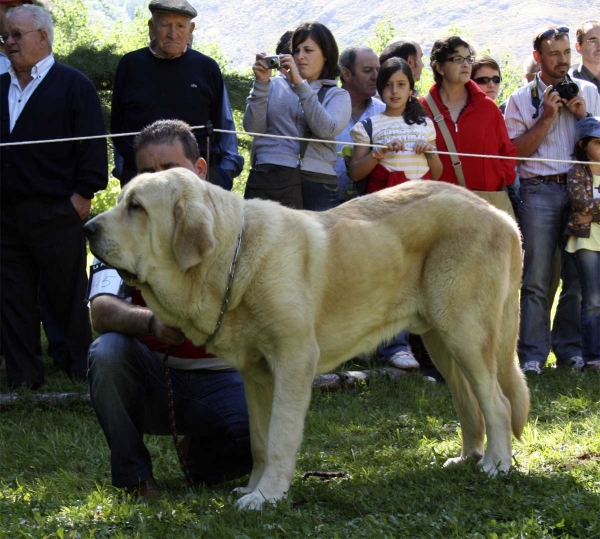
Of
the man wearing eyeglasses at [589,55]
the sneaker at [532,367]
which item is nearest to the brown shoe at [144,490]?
the sneaker at [532,367]

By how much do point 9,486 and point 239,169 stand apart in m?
3.14

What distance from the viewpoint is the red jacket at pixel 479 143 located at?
682 centimetres

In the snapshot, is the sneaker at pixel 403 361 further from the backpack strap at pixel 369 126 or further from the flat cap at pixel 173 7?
the flat cap at pixel 173 7

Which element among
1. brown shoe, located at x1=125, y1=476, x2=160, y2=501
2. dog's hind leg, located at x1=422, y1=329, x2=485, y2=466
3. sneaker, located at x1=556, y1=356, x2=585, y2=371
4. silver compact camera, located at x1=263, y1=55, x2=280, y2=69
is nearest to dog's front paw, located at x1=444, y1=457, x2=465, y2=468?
dog's hind leg, located at x1=422, y1=329, x2=485, y2=466

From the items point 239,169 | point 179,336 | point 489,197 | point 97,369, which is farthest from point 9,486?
point 489,197

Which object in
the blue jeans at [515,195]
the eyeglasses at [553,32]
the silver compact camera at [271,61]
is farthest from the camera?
the blue jeans at [515,195]

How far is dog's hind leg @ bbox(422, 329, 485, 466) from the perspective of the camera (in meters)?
4.57

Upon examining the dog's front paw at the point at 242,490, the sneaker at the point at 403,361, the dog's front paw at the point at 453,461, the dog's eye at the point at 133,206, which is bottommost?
the sneaker at the point at 403,361

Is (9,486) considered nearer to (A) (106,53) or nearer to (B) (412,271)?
(B) (412,271)

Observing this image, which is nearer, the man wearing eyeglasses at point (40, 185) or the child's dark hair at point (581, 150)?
the man wearing eyeglasses at point (40, 185)

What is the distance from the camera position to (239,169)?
677 centimetres

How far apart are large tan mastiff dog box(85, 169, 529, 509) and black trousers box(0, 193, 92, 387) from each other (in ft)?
9.50

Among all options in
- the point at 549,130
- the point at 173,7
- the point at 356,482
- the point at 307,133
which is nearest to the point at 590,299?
the point at 549,130

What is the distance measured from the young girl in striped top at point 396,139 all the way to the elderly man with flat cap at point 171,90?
100 centimetres
